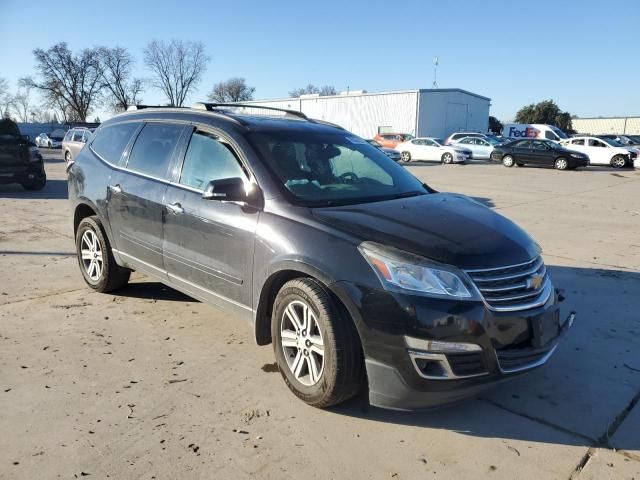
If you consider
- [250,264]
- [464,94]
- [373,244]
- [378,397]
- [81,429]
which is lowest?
[81,429]

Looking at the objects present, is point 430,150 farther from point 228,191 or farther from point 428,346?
point 428,346

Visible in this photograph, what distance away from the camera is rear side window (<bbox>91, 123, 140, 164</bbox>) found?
4.95 metres

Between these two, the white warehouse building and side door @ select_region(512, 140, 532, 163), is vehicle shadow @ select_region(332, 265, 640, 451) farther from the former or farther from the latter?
the white warehouse building

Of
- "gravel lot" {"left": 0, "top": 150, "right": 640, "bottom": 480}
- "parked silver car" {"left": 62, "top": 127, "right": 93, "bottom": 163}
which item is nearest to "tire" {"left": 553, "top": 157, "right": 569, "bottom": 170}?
"parked silver car" {"left": 62, "top": 127, "right": 93, "bottom": 163}

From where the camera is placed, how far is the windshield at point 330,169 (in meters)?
3.61

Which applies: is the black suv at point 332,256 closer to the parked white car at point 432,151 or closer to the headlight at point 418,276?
the headlight at point 418,276

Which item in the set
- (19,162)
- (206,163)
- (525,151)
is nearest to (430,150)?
(525,151)

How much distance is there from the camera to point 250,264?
11.2 ft

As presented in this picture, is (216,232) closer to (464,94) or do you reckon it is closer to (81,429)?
(81,429)

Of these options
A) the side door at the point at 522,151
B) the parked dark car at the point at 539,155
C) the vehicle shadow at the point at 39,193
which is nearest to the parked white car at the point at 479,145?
the parked dark car at the point at 539,155

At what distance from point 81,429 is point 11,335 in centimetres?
176

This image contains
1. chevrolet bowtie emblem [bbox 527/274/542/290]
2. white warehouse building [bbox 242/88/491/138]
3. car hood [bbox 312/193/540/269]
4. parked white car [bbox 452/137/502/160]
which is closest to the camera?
car hood [bbox 312/193/540/269]

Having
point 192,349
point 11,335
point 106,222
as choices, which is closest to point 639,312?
point 192,349

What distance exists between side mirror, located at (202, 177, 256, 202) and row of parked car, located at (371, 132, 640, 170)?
74.5ft
